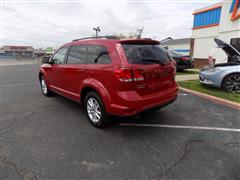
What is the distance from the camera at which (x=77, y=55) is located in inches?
152

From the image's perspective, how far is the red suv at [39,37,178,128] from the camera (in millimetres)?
2754

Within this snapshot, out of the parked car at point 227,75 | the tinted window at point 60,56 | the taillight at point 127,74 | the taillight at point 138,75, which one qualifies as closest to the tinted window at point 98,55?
the taillight at point 127,74

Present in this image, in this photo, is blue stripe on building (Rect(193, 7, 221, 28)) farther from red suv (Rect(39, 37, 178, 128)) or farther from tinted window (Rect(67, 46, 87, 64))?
tinted window (Rect(67, 46, 87, 64))

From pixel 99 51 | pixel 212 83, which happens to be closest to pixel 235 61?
pixel 212 83

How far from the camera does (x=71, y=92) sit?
4105 mm

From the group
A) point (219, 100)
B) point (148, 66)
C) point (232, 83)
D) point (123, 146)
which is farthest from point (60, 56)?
point (232, 83)

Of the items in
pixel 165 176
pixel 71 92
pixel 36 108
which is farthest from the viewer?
pixel 36 108

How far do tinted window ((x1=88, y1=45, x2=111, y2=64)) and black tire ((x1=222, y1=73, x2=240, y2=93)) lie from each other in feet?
16.0

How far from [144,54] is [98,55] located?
3.01 feet

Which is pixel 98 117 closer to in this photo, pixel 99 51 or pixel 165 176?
pixel 99 51

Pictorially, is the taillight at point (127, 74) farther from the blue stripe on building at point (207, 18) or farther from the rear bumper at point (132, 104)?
the blue stripe on building at point (207, 18)

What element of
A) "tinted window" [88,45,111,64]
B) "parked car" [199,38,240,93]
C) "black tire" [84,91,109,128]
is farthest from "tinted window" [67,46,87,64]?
"parked car" [199,38,240,93]

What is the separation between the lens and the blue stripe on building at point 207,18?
541 inches

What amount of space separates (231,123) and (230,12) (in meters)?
10.9
